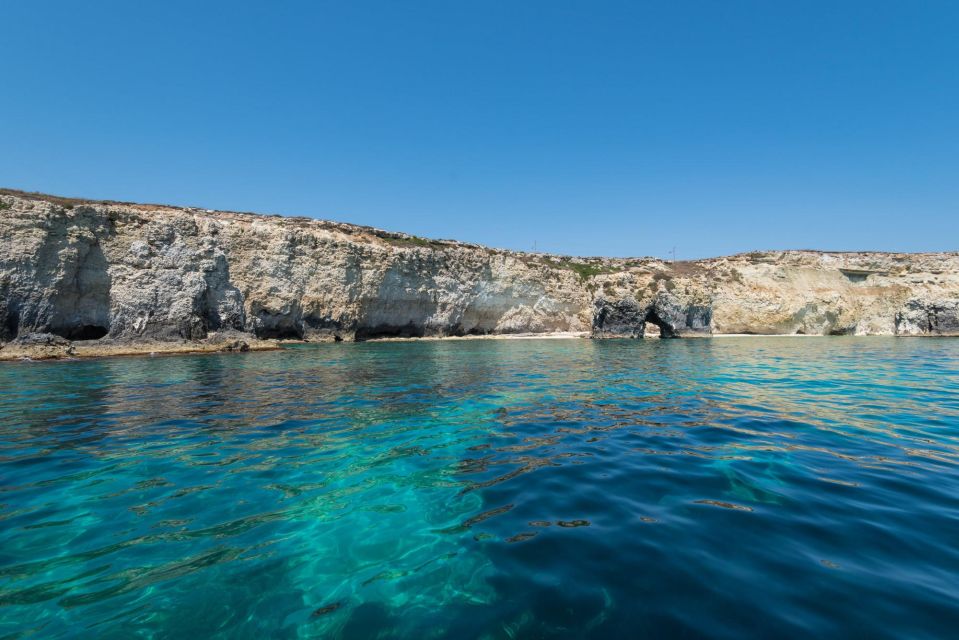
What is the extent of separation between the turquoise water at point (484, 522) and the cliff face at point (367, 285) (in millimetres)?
26857

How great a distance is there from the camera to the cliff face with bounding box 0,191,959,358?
102ft

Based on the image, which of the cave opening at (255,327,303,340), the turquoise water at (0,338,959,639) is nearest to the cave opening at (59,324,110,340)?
the cave opening at (255,327,303,340)

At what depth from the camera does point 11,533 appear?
4.58 m

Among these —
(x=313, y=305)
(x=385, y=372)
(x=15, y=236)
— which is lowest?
(x=385, y=372)

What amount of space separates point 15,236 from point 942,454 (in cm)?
4474

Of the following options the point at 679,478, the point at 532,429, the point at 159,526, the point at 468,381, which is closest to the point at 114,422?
the point at 159,526

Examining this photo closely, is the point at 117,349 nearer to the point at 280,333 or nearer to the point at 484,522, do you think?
the point at 280,333

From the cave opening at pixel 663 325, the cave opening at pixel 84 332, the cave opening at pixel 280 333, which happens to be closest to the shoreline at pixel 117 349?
the cave opening at pixel 84 332

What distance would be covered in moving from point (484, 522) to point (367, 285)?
144ft

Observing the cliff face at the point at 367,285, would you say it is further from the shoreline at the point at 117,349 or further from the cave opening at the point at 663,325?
the shoreline at the point at 117,349

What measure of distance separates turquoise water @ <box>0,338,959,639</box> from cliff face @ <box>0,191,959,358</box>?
26857 millimetres

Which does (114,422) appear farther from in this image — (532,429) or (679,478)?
(679,478)

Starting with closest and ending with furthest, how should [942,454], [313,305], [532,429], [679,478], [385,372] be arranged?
[679,478], [942,454], [532,429], [385,372], [313,305]

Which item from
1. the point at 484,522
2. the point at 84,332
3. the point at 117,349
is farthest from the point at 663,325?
the point at 84,332
